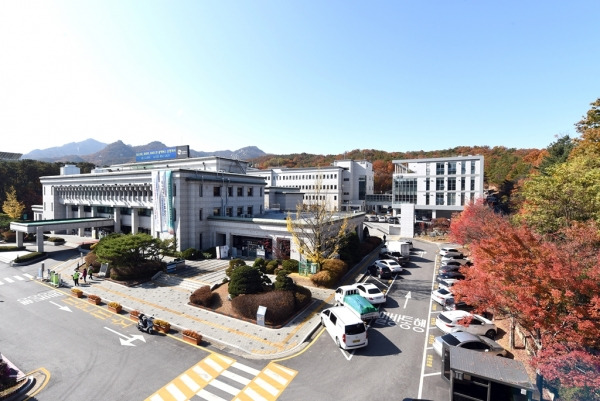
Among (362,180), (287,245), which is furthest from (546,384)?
(362,180)

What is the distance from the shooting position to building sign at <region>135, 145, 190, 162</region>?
5089 cm

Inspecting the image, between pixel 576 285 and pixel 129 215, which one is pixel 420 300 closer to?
pixel 576 285

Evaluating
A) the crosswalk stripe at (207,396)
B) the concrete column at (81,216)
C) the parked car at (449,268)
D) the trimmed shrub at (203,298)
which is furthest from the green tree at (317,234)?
the concrete column at (81,216)

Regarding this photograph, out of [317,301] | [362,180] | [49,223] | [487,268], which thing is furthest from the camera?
[362,180]

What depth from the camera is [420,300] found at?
24172 millimetres

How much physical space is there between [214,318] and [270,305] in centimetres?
425

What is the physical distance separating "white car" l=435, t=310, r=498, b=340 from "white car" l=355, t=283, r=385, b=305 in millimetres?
4599

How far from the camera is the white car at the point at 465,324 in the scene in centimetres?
1753

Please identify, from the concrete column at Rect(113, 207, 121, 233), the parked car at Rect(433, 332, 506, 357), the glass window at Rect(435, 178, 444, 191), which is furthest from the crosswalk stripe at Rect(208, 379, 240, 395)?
the glass window at Rect(435, 178, 444, 191)

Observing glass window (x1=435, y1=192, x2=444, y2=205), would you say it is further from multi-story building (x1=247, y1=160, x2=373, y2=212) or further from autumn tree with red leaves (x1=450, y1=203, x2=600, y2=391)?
autumn tree with red leaves (x1=450, y1=203, x2=600, y2=391)

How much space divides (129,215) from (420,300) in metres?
44.0

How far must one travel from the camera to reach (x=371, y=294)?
2270 cm

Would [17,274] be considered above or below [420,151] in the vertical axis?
below

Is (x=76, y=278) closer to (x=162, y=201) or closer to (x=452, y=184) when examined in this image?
(x=162, y=201)
